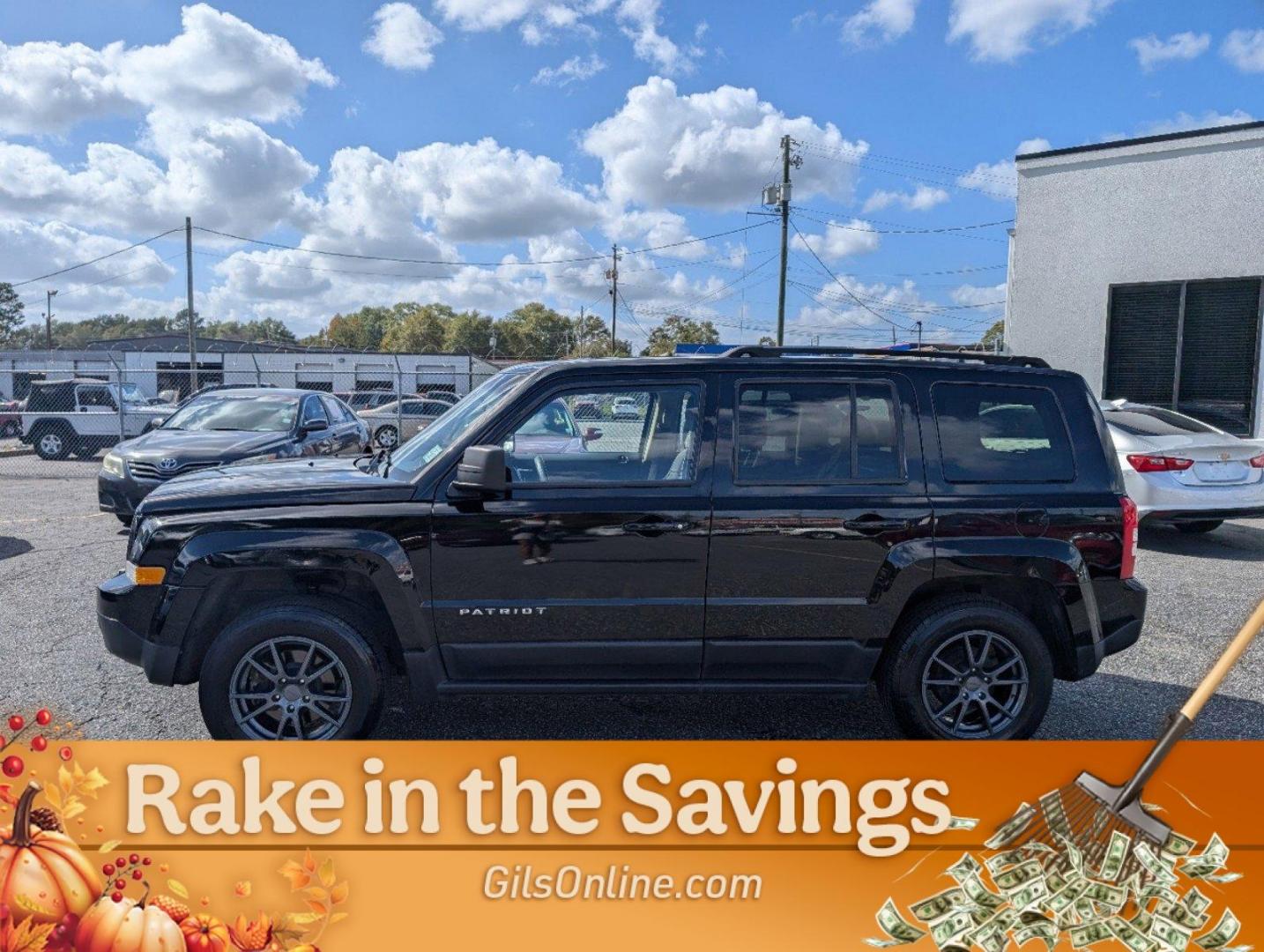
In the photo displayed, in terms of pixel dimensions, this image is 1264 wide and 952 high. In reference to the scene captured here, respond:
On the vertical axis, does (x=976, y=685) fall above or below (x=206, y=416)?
below

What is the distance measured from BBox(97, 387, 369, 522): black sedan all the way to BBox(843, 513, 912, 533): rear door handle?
6009 millimetres

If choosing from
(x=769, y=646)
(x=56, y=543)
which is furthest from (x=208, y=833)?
(x=56, y=543)

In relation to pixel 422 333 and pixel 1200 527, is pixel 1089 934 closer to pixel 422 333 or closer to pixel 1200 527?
pixel 1200 527

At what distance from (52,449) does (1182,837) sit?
67.6ft

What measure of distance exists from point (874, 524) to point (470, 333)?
97.2m

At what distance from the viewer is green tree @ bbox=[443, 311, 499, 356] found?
3792 inches

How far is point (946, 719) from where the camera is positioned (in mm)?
3777

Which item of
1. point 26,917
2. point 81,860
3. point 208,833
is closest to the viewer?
point 26,917

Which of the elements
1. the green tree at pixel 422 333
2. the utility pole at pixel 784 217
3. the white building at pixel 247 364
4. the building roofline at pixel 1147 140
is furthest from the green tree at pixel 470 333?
the building roofline at pixel 1147 140

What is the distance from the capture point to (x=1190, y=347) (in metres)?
13.2

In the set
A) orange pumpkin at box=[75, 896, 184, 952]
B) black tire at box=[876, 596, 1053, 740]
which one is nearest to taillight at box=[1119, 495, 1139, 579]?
black tire at box=[876, 596, 1053, 740]

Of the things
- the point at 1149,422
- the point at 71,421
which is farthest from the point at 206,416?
the point at 71,421

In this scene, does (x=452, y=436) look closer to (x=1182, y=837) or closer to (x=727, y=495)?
(x=727, y=495)

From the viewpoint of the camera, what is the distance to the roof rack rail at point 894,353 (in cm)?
393
